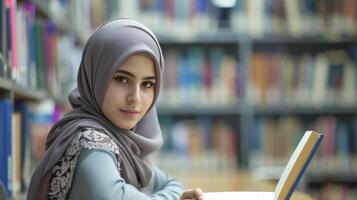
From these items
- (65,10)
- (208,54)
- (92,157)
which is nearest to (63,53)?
(65,10)

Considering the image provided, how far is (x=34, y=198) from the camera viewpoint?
113cm

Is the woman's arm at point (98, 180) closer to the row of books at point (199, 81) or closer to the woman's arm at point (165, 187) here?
the woman's arm at point (165, 187)

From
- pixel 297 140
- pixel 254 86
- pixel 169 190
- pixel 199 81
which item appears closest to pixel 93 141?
pixel 169 190

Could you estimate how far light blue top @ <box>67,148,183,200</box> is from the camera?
39.4 inches

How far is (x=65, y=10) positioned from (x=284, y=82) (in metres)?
1.64

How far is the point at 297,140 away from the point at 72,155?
122 inches

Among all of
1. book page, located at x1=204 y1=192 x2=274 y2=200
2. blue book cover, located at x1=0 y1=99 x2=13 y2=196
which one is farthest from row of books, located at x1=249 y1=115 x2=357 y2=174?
book page, located at x1=204 y1=192 x2=274 y2=200

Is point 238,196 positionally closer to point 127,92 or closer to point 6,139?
point 127,92

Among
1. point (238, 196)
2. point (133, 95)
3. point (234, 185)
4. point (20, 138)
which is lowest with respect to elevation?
point (234, 185)

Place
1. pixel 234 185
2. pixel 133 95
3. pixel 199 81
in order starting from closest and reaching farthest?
pixel 133 95
pixel 234 185
pixel 199 81

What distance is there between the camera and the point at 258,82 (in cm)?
399

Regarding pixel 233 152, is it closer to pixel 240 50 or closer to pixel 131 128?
pixel 240 50

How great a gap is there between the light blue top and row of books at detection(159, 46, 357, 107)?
2886 millimetres

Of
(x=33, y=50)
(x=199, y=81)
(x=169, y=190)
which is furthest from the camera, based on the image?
(x=199, y=81)
